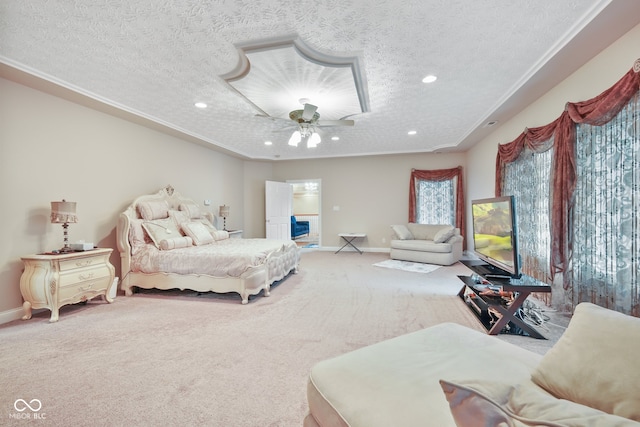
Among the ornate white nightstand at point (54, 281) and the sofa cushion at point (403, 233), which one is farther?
the sofa cushion at point (403, 233)

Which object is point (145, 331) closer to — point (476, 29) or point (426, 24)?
point (426, 24)

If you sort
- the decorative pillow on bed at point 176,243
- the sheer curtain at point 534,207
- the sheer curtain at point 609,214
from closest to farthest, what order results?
the sheer curtain at point 609,214, the sheer curtain at point 534,207, the decorative pillow on bed at point 176,243

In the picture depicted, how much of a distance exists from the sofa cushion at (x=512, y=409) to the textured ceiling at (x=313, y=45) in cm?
231

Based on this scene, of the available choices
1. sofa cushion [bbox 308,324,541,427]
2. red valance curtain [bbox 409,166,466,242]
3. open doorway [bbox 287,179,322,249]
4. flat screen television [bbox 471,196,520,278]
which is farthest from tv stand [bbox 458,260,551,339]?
open doorway [bbox 287,179,322,249]

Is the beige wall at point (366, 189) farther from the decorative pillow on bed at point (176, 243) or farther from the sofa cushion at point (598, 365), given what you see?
the sofa cushion at point (598, 365)

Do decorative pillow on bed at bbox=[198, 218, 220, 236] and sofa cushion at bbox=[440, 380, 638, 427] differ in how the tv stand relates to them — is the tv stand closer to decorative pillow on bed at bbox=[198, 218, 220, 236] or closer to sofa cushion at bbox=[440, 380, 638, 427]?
sofa cushion at bbox=[440, 380, 638, 427]

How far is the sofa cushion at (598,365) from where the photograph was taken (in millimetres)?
739

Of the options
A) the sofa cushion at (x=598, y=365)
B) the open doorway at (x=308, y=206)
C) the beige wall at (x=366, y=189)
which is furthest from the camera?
the open doorway at (x=308, y=206)

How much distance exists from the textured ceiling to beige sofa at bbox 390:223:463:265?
2.67m

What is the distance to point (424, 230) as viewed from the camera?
623 cm

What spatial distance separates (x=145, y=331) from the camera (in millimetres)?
2510

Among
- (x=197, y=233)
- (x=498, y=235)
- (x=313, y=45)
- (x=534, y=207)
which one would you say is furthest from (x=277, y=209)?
(x=534, y=207)

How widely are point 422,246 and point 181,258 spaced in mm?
4561

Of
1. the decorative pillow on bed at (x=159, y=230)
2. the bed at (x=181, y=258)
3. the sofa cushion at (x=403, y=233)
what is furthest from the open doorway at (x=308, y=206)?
the decorative pillow on bed at (x=159, y=230)
